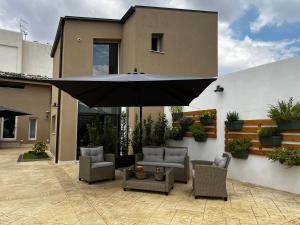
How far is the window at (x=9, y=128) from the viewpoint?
64.4ft

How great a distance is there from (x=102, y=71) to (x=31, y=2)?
6.32m

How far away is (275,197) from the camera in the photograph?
6.23 m

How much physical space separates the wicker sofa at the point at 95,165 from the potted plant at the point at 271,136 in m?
4.25

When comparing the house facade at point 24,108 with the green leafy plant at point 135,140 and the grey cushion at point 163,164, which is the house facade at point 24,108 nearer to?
the green leafy plant at point 135,140

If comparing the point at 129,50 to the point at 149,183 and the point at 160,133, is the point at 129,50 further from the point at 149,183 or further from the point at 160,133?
the point at 149,183

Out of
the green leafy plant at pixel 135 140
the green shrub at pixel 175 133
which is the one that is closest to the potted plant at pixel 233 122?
the green shrub at pixel 175 133

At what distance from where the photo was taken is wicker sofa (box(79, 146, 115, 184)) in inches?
296

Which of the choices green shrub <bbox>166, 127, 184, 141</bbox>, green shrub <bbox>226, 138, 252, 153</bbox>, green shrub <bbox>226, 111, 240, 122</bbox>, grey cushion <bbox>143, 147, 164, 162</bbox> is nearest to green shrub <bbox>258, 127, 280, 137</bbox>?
green shrub <bbox>226, 138, 252, 153</bbox>

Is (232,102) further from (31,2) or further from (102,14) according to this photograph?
(31,2)

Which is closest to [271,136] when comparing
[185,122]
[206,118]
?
[206,118]

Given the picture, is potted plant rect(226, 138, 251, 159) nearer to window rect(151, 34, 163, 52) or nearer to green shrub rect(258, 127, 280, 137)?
green shrub rect(258, 127, 280, 137)

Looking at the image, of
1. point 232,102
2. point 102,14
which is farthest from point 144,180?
point 102,14

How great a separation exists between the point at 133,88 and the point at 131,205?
3.37 meters

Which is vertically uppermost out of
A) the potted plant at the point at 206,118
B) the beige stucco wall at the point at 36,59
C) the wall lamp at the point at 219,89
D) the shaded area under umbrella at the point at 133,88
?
the beige stucco wall at the point at 36,59
